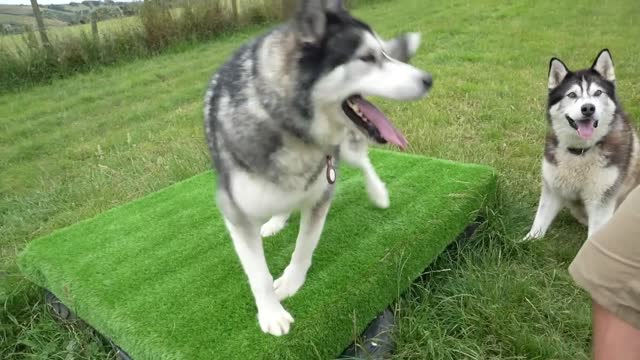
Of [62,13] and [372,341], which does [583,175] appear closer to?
[372,341]

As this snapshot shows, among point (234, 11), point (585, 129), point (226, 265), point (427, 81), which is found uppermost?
point (427, 81)

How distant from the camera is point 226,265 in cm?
251

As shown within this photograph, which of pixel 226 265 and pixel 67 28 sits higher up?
pixel 226 265

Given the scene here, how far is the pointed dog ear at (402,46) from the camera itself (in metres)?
1.86

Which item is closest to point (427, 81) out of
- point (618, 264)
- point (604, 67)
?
point (618, 264)

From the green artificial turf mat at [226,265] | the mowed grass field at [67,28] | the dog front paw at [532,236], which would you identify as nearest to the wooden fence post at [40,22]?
the mowed grass field at [67,28]

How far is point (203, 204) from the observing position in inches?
125

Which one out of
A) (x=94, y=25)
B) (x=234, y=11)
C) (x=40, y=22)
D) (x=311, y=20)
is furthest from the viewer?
(x=234, y=11)

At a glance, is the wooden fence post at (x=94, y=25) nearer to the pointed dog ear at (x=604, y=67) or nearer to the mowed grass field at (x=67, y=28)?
the mowed grass field at (x=67, y=28)

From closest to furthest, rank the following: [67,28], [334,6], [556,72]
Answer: [334,6], [556,72], [67,28]

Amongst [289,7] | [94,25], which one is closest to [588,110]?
[289,7]

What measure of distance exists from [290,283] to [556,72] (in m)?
2.20

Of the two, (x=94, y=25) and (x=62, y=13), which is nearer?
(x=94, y=25)

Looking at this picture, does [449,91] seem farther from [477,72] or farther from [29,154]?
[29,154]
